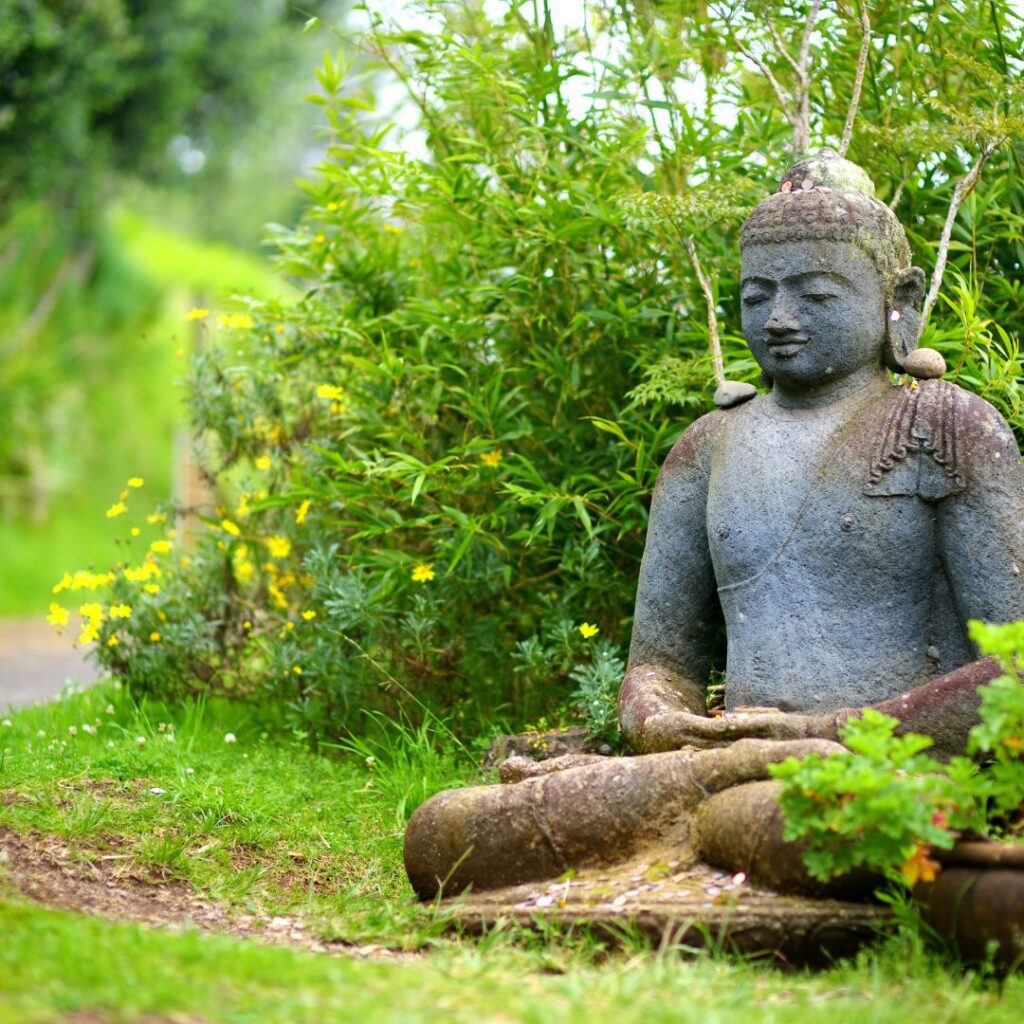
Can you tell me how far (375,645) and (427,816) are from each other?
6.31 feet

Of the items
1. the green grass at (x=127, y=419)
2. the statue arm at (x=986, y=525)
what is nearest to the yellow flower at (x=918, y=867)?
the statue arm at (x=986, y=525)

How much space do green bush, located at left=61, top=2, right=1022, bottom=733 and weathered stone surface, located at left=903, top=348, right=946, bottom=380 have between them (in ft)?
2.43

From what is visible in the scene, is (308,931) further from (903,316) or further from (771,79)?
(771,79)

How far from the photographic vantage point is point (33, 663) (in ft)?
40.8

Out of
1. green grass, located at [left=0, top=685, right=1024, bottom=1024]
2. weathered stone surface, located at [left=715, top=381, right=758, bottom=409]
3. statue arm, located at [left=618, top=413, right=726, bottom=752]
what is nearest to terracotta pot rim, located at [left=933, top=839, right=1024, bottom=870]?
green grass, located at [left=0, top=685, right=1024, bottom=1024]

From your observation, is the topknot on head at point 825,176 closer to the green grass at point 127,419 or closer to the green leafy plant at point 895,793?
the green leafy plant at point 895,793

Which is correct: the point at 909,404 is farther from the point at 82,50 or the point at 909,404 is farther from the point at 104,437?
the point at 104,437

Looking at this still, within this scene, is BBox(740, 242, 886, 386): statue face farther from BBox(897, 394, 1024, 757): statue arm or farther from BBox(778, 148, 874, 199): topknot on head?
BBox(897, 394, 1024, 757): statue arm

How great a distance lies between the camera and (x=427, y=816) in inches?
180

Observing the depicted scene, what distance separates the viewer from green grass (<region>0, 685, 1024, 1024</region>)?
3406 millimetres

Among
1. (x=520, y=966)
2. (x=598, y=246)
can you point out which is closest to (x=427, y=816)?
(x=520, y=966)

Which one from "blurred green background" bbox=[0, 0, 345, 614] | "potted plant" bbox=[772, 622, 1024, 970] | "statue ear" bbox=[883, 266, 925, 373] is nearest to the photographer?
"potted plant" bbox=[772, 622, 1024, 970]

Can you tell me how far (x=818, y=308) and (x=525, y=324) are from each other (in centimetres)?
193

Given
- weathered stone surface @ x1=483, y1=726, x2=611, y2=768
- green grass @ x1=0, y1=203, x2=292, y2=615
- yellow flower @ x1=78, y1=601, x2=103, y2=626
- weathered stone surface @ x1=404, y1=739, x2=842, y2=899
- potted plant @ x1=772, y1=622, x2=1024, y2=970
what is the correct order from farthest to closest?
1. green grass @ x1=0, y1=203, x2=292, y2=615
2. yellow flower @ x1=78, y1=601, x2=103, y2=626
3. weathered stone surface @ x1=483, y1=726, x2=611, y2=768
4. weathered stone surface @ x1=404, y1=739, x2=842, y2=899
5. potted plant @ x1=772, y1=622, x2=1024, y2=970
